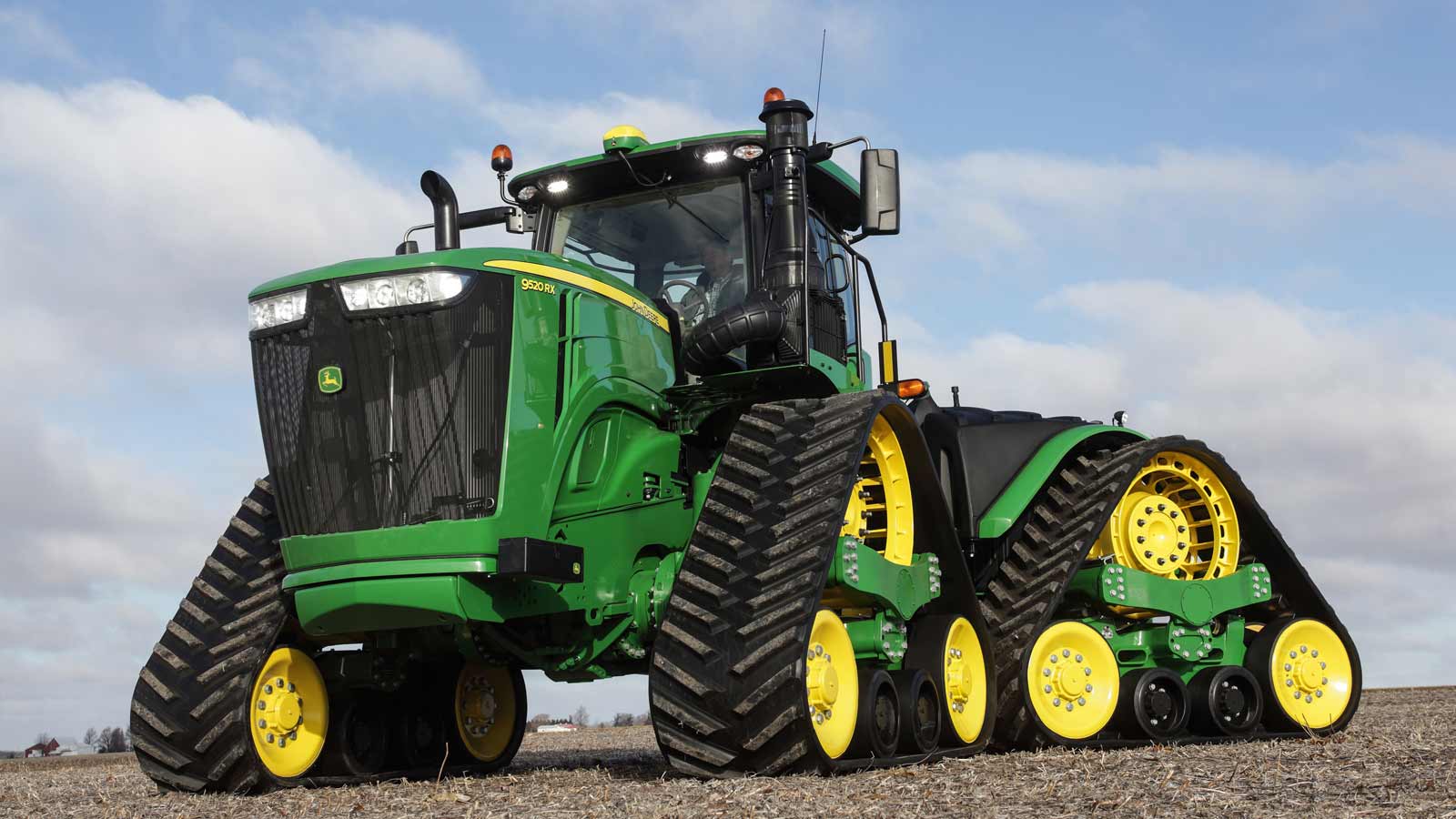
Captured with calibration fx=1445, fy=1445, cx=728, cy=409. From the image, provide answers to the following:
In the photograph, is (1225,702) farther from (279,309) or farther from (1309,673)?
(279,309)

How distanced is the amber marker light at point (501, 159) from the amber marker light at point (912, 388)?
9.85 feet

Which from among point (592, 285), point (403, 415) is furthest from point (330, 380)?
point (592, 285)

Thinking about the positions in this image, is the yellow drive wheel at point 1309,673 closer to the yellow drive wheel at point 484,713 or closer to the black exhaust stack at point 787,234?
the black exhaust stack at point 787,234

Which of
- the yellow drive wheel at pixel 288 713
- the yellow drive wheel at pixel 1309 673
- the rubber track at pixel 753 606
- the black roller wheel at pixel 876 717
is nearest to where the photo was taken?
the rubber track at pixel 753 606

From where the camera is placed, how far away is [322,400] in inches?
281

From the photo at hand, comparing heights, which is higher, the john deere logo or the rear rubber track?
the john deere logo

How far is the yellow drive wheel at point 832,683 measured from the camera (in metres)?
6.79

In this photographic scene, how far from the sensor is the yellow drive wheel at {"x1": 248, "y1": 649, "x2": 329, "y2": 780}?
7.56 metres

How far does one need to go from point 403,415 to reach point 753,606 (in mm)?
1943

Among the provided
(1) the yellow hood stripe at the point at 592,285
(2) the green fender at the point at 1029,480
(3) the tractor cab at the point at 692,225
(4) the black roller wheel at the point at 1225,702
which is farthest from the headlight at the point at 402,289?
(4) the black roller wheel at the point at 1225,702

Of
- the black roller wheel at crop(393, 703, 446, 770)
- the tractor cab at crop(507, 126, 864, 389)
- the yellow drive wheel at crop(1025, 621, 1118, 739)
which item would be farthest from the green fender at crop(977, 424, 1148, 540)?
the black roller wheel at crop(393, 703, 446, 770)

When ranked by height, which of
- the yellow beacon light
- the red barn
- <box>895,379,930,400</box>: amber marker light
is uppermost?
the yellow beacon light

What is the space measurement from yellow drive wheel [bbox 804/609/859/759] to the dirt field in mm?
290

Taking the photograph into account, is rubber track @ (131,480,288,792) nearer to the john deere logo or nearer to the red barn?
the john deere logo
